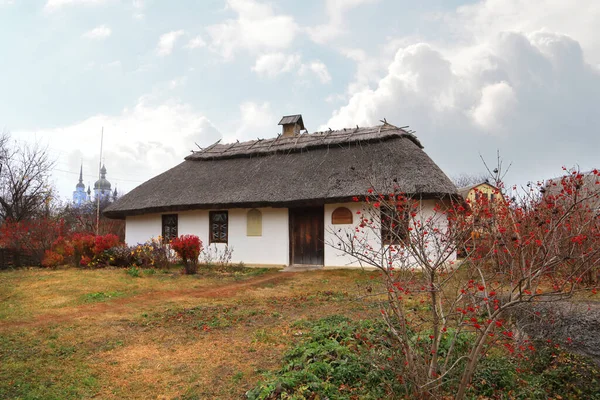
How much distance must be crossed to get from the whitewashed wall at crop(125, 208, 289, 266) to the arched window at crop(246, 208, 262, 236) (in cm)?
11

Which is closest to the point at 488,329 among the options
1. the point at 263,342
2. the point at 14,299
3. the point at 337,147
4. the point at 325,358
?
the point at 325,358

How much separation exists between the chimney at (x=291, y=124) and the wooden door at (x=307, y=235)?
5.24 metres

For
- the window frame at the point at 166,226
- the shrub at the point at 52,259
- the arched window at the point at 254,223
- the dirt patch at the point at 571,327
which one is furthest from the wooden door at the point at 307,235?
the dirt patch at the point at 571,327

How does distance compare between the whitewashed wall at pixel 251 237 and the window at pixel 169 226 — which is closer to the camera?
the whitewashed wall at pixel 251 237

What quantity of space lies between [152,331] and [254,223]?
7711mm

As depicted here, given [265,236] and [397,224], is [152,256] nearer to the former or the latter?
[265,236]

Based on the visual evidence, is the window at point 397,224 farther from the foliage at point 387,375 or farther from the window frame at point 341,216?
the window frame at point 341,216

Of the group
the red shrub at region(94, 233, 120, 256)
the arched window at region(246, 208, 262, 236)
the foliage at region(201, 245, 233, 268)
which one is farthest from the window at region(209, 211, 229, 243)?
the red shrub at region(94, 233, 120, 256)

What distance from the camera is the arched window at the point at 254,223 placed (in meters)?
12.9

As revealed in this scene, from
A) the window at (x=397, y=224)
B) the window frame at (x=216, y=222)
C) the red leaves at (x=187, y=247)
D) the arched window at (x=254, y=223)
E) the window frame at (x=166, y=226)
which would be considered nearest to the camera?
the window at (x=397, y=224)

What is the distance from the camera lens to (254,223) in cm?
1298

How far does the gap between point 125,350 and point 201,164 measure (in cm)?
1222

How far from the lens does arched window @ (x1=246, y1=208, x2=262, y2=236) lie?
508 inches

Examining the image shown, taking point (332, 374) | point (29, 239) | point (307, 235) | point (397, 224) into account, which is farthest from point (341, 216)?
point (29, 239)
